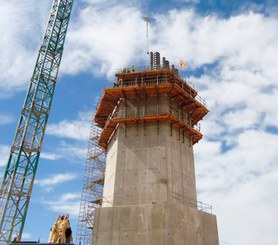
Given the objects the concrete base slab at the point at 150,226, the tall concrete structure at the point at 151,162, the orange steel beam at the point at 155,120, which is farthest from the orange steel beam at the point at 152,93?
the concrete base slab at the point at 150,226

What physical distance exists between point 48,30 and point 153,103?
31.7 m

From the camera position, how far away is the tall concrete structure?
2316 centimetres

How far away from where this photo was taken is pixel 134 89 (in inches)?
1144

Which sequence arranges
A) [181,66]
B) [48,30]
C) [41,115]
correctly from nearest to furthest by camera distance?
[181,66], [41,115], [48,30]

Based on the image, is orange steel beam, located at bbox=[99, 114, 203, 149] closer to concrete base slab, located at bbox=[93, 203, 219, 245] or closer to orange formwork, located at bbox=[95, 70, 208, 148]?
orange formwork, located at bbox=[95, 70, 208, 148]

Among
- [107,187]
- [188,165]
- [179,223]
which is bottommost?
[179,223]

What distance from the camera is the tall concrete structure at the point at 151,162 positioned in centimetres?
2316

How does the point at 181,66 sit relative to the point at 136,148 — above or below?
above

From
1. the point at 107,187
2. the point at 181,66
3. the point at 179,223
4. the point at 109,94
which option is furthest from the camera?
the point at 181,66

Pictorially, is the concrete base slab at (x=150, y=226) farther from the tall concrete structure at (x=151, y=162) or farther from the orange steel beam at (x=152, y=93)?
the orange steel beam at (x=152, y=93)

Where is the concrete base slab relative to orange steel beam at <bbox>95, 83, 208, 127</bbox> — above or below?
below

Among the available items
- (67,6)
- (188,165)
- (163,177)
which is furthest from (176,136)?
(67,6)

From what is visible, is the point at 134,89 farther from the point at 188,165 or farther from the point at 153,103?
the point at 188,165

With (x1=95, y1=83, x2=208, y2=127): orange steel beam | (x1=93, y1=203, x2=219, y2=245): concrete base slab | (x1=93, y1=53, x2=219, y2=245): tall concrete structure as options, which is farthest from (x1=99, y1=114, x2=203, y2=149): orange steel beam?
(x1=93, y1=203, x2=219, y2=245): concrete base slab
